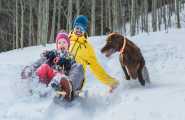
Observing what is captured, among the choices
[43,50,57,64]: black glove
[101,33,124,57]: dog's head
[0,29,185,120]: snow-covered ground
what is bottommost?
[0,29,185,120]: snow-covered ground

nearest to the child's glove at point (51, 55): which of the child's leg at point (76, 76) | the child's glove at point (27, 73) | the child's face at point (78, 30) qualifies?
the child's glove at point (27, 73)

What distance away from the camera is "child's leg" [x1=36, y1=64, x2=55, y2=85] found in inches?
333

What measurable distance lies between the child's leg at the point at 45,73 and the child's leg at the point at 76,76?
13.6 inches

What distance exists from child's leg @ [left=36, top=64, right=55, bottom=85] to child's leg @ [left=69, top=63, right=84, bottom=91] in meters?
0.35

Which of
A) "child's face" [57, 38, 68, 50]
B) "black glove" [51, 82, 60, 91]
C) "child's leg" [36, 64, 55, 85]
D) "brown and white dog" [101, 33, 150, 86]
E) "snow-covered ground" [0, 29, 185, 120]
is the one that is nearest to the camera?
"snow-covered ground" [0, 29, 185, 120]

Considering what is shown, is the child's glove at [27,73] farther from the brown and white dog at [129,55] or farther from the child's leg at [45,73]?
the brown and white dog at [129,55]

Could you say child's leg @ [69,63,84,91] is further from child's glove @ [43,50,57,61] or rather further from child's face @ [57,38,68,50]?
child's face @ [57,38,68,50]

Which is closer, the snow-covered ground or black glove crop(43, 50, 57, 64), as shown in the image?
the snow-covered ground

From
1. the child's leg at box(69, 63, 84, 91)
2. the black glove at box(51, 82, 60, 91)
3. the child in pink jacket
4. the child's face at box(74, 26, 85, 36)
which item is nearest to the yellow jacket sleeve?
the child's face at box(74, 26, 85, 36)

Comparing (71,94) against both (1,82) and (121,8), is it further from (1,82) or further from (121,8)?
(121,8)

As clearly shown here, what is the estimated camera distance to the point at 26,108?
304 inches

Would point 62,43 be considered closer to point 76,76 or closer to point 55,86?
point 76,76

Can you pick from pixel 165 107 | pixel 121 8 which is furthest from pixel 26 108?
pixel 121 8

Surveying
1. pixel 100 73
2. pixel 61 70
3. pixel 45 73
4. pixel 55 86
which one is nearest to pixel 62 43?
pixel 61 70
